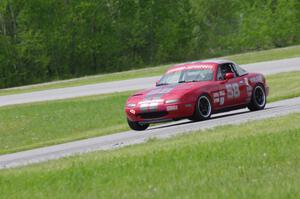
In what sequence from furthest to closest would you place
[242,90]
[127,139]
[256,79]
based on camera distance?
1. [256,79]
2. [242,90]
3. [127,139]

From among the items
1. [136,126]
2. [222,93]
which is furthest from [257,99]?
[136,126]

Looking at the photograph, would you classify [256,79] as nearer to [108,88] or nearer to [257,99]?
[257,99]

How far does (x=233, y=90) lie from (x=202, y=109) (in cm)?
120

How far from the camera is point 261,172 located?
9469 millimetres

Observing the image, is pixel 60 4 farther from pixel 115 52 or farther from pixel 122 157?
pixel 122 157

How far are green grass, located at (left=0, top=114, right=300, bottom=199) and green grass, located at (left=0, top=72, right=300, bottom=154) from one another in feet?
29.6

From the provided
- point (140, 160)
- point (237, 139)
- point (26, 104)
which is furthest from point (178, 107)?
point (26, 104)

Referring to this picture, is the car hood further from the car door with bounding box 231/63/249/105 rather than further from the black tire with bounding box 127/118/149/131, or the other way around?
the car door with bounding box 231/63/249/105

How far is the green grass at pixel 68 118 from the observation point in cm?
2355

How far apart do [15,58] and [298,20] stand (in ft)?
72.3

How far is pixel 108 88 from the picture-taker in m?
38.0

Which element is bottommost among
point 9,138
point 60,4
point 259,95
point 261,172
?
point 60,4

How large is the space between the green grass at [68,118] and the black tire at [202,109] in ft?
9.62

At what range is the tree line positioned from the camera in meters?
61.7
